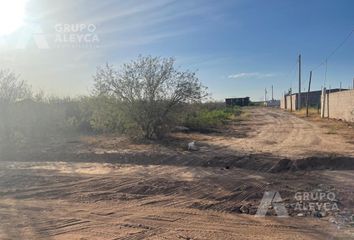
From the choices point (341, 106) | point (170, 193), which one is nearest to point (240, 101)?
point (341, 106)

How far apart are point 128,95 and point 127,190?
Result: 10507 millimetres

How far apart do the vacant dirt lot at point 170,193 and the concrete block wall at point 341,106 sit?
15255 millimetres

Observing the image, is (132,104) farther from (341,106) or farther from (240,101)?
(240,101)

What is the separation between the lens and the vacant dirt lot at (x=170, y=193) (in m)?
6.00

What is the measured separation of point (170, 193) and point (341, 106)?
1094 inches

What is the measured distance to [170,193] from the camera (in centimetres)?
843

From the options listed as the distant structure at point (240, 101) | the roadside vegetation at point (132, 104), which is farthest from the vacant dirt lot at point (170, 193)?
the distant structure at point (240, 101)

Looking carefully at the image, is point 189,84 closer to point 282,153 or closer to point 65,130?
point 282,153

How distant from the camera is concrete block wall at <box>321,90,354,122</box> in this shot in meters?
28.6

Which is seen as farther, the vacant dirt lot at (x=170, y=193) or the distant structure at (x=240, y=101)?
the distant structure at (x=240, y=101)

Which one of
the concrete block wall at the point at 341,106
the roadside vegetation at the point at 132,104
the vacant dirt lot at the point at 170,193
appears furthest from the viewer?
the concrete block wall at the point at 341,106

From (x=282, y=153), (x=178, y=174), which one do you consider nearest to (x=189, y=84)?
(x=282, y=153)

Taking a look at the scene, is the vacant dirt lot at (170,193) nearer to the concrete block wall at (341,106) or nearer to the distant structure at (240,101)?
the concrete block wall at (341,106)

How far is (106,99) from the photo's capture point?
18.9m
